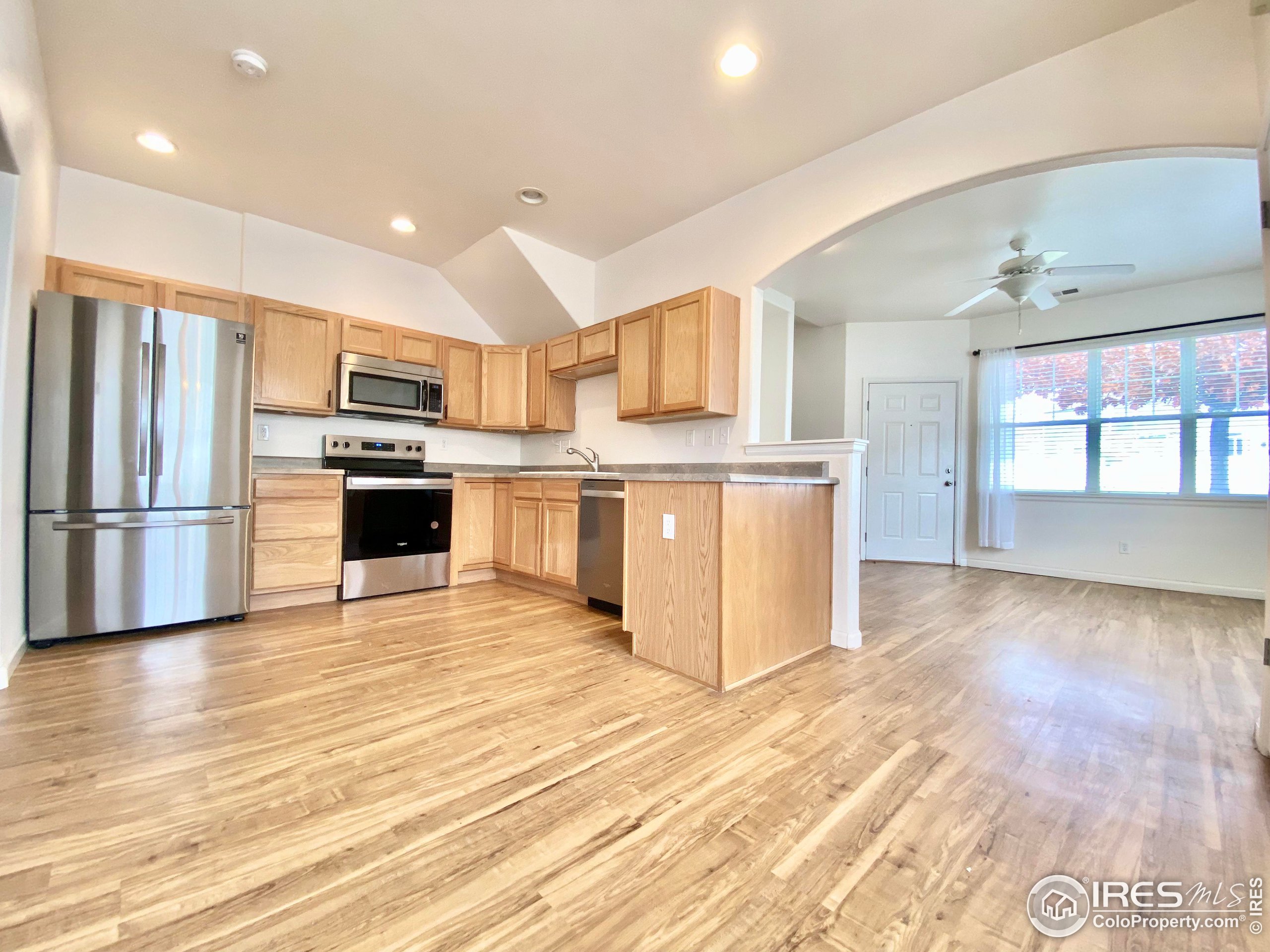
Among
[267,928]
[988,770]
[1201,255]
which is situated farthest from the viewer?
[1201,255]

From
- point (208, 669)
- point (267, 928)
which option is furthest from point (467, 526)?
point (267, 928)

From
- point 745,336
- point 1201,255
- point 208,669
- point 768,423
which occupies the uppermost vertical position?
point 1201,255

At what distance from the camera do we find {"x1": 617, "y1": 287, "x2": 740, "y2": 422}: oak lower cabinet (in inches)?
118

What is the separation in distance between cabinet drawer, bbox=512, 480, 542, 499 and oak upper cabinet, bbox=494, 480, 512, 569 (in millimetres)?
74

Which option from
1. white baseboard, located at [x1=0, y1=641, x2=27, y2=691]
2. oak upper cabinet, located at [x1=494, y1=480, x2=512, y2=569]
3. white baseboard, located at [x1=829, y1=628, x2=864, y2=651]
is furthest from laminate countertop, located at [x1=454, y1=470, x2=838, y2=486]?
white baseboard, located at [x1=0, y1=641, x2=27, y2=691]

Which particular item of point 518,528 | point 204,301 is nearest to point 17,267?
point 204,301

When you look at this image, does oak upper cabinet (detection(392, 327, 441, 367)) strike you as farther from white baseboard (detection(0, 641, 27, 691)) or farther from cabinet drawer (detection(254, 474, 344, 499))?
white baseboard (detection(0, 641, 27, 691))

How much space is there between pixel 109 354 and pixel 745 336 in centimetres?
340

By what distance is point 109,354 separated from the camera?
2.48 metres

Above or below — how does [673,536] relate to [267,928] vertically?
above

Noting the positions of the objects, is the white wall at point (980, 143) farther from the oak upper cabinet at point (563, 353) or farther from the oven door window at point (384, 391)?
the oven door window at point (384, 391)

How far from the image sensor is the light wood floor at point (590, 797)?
0.96 metres

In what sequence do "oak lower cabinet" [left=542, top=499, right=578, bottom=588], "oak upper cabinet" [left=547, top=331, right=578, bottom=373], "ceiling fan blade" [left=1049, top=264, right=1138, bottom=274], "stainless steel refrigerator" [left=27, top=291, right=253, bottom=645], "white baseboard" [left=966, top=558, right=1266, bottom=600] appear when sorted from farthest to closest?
"white baseboard" [left=966, top=558, right=1266, bottom=600]
"oak upper cabinet" [left=547, top=331, right=578, bottom=373]
"ceiling fan blade" [left=1049, top=264, right=1138, bottom=274]
"oak lower cabinet" [left=542, top=499, right=578, bottom=588]
"stainless steel refrigerator" [left=27, top=291, right=253, bottom=645]

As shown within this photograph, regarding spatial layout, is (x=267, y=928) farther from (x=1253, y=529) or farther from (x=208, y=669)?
(x=1253, y=529)
